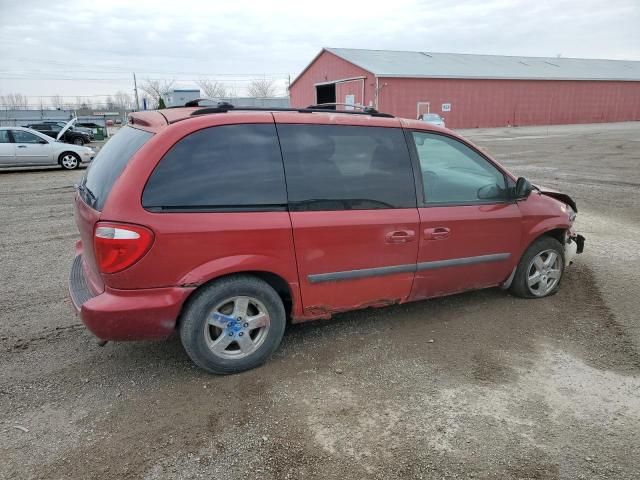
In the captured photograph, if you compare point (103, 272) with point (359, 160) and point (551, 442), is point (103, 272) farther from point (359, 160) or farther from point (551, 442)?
point (551, 442)

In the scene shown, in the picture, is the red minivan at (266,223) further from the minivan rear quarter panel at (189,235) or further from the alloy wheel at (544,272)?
the alloy wheel at (544,272)

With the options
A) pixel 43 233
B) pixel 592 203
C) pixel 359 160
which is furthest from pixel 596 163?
pixel 43 233

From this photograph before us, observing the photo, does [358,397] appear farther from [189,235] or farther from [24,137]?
[24,137]

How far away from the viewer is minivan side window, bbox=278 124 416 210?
10.7 ft

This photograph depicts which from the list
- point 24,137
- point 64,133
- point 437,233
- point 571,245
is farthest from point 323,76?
point 437,233

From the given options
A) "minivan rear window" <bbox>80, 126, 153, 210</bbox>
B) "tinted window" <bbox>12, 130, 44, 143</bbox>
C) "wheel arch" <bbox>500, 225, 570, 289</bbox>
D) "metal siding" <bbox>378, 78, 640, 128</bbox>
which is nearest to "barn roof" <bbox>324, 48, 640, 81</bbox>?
"metal siding" <bbox>378, 78, 640, 128</bbox>

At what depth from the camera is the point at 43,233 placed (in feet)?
23.6

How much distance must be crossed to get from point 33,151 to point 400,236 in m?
15.4

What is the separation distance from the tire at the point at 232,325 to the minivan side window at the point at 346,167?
66 centimetres

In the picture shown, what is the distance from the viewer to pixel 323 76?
41.0 metres

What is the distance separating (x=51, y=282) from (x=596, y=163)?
15383 mm

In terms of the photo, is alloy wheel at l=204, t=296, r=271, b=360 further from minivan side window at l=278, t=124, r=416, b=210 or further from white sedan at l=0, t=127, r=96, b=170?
white sedan at l=0, t=127, r=96, b=170

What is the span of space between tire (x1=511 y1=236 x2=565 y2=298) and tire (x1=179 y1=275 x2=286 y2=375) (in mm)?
2379

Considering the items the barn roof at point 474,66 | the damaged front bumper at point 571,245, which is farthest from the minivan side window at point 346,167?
the barn roof at point 474,66
